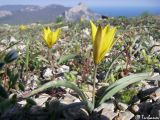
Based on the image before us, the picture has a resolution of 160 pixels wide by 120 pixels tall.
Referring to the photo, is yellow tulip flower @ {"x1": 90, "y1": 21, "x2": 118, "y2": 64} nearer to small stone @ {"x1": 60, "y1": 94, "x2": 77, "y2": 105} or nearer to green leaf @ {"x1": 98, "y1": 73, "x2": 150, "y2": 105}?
green leaf @ {"x1": 98, "y1": 73, "x2": 150, "y2": 105}

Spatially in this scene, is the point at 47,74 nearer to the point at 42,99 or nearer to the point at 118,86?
the point at 42,99

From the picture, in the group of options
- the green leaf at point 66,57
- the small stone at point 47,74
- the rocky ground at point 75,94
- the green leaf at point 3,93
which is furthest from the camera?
the green leaf at point 66,57

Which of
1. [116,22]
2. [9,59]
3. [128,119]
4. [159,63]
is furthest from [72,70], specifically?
[116,22]

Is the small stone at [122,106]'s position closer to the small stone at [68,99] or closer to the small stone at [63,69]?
the small stone at [68,99]

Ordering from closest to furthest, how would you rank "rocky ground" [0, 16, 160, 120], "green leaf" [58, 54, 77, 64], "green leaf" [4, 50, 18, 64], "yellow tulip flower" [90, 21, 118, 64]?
"yellow tulip flower" [90, 21, 118, 64] → "rocky ground" [0, 16, 160, 120] → "green leaf" [4, 50, 18, 64] → "green leaf" [58, 54, 77, 64]

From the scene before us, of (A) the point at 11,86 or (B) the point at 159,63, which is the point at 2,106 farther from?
(B) the point at 159,63

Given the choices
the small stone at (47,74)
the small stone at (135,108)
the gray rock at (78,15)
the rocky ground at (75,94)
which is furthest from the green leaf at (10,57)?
the gray rock at (78,15)

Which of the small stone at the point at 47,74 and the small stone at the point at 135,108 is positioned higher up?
the small stone at the point at 135,108

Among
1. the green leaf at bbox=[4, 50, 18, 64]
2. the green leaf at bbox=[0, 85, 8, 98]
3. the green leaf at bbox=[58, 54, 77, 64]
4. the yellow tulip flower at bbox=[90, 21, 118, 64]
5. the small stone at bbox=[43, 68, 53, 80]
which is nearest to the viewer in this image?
the yellow tulip flower at bbox=[90, 21, 118, 64]

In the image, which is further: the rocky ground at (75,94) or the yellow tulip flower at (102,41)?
the rocky ground at (75,94)

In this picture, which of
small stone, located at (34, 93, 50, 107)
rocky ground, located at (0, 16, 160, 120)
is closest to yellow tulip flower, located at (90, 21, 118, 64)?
rocky ground, located at (0, 16, 160, 120)

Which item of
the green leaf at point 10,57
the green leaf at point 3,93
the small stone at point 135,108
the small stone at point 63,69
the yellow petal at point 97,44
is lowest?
the small stone at point 63,69
